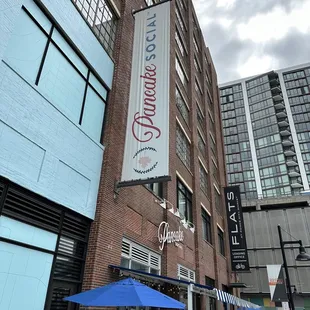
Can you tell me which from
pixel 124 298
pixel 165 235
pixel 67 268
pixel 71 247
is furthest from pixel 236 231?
pixel 124 298

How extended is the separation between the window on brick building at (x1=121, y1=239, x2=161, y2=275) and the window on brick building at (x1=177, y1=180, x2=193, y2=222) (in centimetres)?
433

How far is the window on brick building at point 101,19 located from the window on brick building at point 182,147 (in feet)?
24.4

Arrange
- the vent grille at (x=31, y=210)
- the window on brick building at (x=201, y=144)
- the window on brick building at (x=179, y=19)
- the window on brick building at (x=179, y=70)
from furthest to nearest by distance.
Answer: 1. the window on brick building at (x=201, y=144)
2. the window on brick building at (x=179, y=19)
3. the window on brick building at (x=179, y=70)
4. the vent grille at (x=31, y=210)

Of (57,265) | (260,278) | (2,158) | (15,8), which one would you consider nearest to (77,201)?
(57,265)

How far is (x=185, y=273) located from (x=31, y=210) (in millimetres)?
10609

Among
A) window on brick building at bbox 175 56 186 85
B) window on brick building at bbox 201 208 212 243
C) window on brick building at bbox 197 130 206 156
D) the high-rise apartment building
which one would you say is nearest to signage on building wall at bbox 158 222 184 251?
window on brick building at bbox 201 208 212 243

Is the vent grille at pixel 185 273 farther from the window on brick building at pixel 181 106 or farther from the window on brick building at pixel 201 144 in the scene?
the window on brick building at pixel 201 144

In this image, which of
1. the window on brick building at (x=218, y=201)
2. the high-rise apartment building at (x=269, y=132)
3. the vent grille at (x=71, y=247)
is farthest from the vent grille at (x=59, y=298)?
the high-rise apartment building at (x=269, y=132)

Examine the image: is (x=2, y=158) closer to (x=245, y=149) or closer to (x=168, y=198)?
(x=168, y=198)

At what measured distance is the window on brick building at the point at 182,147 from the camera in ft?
58.1

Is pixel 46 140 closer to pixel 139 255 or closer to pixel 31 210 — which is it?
pixel 31 210

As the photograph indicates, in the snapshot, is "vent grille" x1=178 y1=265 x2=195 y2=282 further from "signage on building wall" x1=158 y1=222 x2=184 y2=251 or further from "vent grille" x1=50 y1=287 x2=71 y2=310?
"vent grille" x1=50 y1=287 x2=71 y2=310

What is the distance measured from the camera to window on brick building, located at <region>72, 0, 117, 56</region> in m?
10.3

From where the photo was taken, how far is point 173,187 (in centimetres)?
1526
